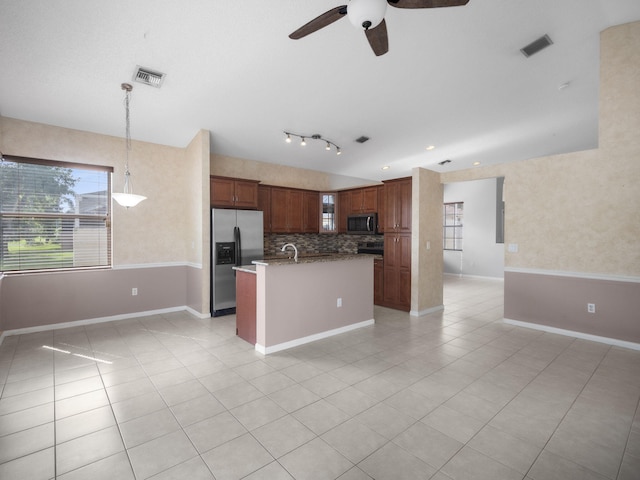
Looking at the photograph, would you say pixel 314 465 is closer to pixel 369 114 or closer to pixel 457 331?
pixel 457 331

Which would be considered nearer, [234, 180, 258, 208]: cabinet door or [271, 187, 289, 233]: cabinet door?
[234, 180, 258, 208]: cabinet door

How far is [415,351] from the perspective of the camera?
11.3ft

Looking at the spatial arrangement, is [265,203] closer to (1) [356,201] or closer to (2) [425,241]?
(1) [356,201]

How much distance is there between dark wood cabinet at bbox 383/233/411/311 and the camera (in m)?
5.21

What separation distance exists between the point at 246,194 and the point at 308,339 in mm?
2869

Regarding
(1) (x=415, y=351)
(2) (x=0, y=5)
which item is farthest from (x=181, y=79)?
(1) (x=415, y=351)

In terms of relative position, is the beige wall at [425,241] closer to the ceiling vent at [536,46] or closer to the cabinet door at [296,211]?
the ceiling vent at [536,46]

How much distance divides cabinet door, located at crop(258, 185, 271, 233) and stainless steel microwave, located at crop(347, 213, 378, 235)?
5.43 ft

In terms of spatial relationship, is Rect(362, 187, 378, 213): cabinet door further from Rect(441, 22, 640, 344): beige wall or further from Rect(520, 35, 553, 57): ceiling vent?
Rect(520, 35, 553, 57): ceiling vent

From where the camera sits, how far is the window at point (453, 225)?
9469mm

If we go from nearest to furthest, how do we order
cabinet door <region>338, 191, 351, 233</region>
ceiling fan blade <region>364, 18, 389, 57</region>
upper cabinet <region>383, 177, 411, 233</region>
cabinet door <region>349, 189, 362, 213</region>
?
ceiling fan blade <region>364, 18, 389, 57</region>
upper cabinet <region>383, 177, 411, 233</region>
cabinet door <region>349, 189, 362, 213</region>
cabinet door <region>338, 191, 351, 233</region>

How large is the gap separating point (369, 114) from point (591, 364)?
13.3 feet

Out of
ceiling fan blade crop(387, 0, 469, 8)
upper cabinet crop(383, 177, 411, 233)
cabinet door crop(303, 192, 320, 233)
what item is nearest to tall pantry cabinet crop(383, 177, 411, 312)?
upper cabinet crop(383, 177, 411, 233)

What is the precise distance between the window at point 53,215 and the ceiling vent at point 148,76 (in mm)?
1967
